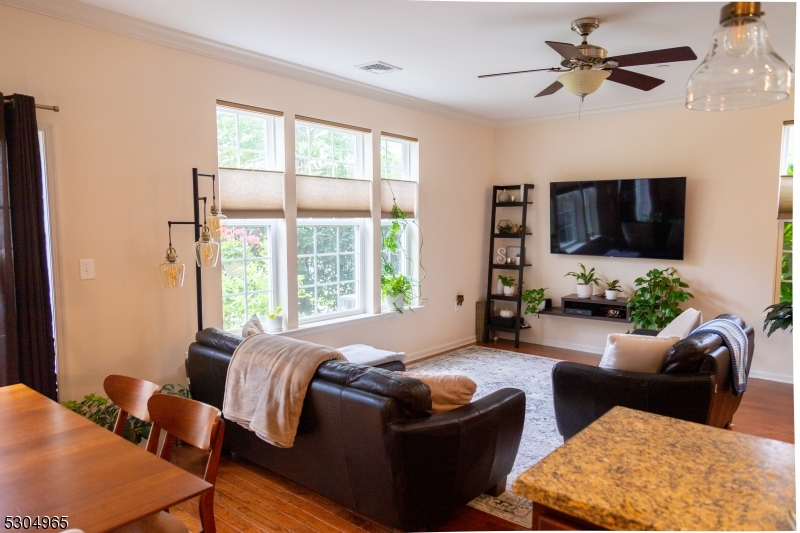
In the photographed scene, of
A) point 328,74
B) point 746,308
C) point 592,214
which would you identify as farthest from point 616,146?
point 328,74

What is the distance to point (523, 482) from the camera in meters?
1.17

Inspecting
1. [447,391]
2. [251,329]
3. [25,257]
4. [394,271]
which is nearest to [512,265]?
[394,271]

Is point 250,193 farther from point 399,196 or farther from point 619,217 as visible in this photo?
point 619,217

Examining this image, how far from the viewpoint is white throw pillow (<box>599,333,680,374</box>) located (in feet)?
10.1

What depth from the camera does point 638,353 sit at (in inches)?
122

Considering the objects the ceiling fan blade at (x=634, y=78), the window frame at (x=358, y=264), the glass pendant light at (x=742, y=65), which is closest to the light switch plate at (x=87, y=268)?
the window frame at (x=358, y=264)

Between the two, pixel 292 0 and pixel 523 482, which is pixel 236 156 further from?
pixel 523 482

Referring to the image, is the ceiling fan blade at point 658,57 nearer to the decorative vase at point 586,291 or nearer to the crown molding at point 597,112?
the crown molding at point 597,112

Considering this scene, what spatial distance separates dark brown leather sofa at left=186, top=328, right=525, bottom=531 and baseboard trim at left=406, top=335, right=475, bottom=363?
2949 millimetres

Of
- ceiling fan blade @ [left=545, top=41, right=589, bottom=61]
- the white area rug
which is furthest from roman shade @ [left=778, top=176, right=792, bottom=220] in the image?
ceiling fan blade @ [left=545, top=41, right=589, bottom=61]

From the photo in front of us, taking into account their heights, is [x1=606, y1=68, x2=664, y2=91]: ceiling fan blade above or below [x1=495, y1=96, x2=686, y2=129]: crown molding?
below

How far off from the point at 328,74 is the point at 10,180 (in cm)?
252

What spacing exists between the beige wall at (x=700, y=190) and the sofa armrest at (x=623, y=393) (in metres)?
2.78

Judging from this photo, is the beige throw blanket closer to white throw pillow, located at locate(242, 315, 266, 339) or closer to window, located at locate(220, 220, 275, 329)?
white throw pillow, located at locate(242, 315, 266, 339)
